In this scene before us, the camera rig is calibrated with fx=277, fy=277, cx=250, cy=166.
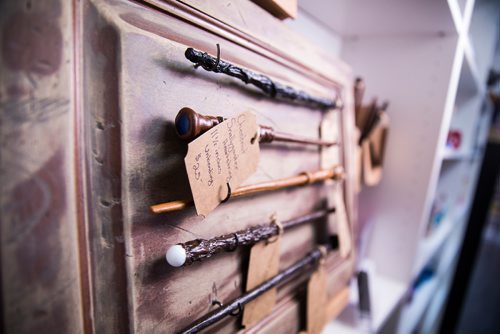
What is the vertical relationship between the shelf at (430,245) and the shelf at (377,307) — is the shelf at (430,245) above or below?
above

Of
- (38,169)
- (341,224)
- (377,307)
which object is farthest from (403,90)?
(38,169)

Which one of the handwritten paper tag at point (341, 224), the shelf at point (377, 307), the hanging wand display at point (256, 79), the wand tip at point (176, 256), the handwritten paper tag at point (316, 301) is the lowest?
the shelf at point (377, 307)

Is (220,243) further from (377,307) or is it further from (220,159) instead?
(377,307)

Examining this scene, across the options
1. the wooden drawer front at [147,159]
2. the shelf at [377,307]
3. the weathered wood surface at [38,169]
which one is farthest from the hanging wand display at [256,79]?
the shelf at [377,307]

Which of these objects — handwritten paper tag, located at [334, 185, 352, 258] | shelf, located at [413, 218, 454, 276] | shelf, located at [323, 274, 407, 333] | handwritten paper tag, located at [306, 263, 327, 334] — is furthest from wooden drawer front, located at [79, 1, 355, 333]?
shelf, located at [413, 218, 454, 276]

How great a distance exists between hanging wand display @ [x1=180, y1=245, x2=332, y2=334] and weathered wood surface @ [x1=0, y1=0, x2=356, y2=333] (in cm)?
2

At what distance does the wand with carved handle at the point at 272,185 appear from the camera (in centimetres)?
34

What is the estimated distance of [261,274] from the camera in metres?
0.51

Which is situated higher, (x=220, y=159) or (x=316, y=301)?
(x=220, y=159)

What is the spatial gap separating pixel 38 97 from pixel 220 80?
24 centimetres

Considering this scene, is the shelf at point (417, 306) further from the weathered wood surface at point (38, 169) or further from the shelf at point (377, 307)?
the weathered wood surface at point (38, 169)

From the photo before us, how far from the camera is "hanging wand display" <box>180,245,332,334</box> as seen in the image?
410 mm

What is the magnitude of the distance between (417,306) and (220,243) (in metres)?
1.64

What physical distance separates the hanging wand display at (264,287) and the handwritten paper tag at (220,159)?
0.17m
